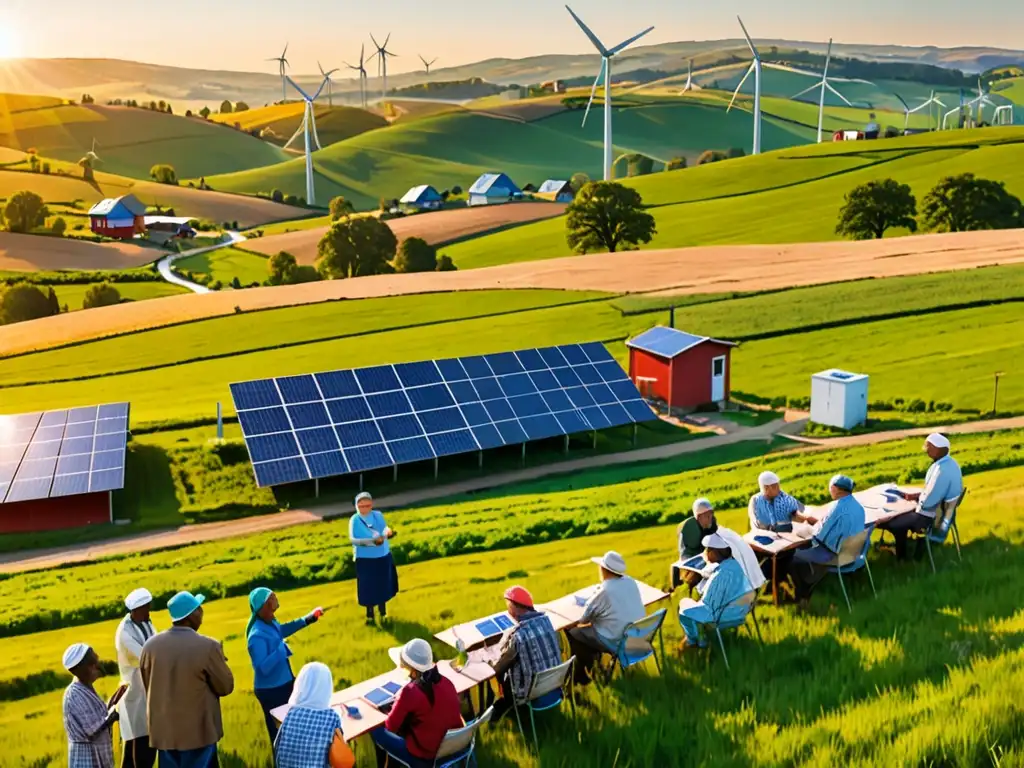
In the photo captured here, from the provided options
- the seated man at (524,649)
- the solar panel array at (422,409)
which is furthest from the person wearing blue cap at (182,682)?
the solar panel array at (422,409)

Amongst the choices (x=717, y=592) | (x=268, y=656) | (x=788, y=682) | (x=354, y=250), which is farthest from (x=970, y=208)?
(x=268, y=656)

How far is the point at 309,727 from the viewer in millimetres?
7246

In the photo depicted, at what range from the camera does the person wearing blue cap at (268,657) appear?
9.14 m

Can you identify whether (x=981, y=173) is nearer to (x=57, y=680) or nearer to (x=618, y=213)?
(x=618, y=213)

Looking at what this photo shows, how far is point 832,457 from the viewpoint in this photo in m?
27.4

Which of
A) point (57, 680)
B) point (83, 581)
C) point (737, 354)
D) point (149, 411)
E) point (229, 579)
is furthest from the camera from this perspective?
point (737, 354)

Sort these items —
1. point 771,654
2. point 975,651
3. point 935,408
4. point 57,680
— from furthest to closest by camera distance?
point 935,408 < point 57,680 < point 771,654 < point 975,651

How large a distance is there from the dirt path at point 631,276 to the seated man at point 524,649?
168ft

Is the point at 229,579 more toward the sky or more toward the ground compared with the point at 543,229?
more toward the ground

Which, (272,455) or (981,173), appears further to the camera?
(981,173)

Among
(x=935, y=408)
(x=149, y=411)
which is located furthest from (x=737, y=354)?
(x=149, y=411)

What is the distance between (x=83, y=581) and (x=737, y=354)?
30458 millimetres

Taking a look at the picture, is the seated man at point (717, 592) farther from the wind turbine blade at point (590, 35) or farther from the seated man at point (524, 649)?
the wind turbine blade at point (590, 35)

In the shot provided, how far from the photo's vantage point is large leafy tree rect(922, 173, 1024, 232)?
83812 millimetres
